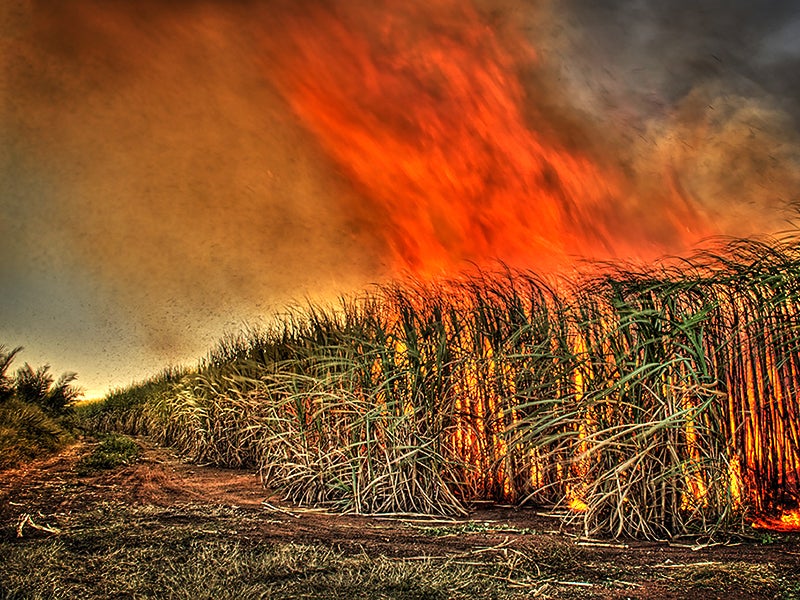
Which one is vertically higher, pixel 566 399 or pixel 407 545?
pixel 566 399

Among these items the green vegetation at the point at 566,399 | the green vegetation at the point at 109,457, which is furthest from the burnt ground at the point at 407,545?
the green vegetation at the point at 109,457

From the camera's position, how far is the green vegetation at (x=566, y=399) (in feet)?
11.8

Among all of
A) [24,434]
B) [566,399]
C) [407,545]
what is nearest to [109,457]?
[24,434]

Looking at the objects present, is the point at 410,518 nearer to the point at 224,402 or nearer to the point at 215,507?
the point at 215,507

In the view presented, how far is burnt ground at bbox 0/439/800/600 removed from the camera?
104 inches

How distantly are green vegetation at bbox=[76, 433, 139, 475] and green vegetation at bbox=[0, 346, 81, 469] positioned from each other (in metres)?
0.56

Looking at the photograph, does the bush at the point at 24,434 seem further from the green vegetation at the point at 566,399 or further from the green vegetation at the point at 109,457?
the green vegetation at the point at 566,399

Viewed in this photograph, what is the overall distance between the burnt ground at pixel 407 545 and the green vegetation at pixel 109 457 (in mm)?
1280

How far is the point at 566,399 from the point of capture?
12.7 feet

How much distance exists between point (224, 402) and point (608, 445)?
5.05 m

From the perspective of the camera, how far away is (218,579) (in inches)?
106

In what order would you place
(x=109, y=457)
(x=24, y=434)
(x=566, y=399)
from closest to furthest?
(x=566, y=399), (x=109, y=457), (x=24, y=434)

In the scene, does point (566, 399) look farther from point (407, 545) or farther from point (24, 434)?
point (24, 434)

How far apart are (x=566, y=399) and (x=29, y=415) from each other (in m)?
7.12
